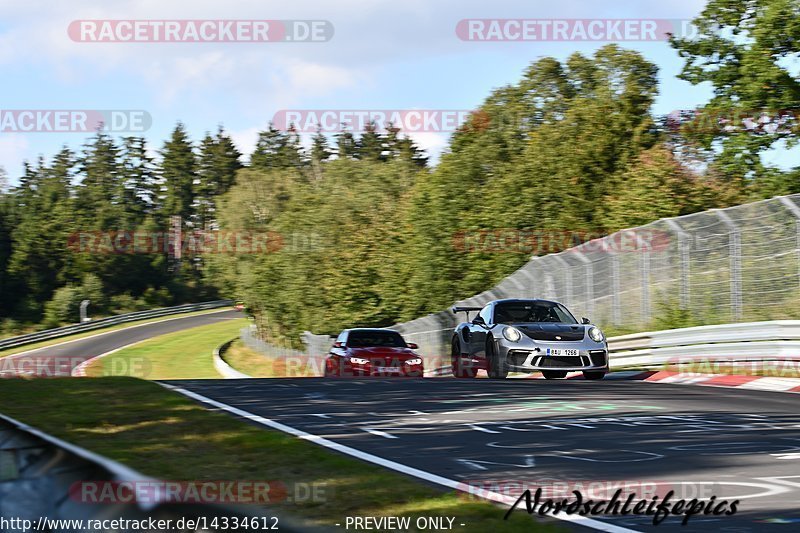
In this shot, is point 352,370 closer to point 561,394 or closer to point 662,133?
point 561,394

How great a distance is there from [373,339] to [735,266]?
25.7 feet

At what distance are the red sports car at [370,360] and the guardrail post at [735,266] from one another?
6.44 meters

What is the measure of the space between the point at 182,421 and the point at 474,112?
48250 mm

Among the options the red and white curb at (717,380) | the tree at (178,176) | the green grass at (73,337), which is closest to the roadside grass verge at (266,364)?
the green grass at (73,337)

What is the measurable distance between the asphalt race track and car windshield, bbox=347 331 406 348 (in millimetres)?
6371

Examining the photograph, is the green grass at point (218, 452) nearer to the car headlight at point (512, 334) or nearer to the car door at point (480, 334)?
the car headlight at point (512, 334)

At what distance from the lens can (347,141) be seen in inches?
5167

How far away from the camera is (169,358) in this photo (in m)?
59.6

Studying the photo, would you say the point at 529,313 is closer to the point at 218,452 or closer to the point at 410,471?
the point at 218,452

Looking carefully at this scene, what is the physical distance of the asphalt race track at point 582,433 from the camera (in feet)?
22.9

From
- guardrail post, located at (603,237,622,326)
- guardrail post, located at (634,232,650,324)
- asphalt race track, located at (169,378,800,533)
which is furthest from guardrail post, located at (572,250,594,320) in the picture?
asphalt race track, located at (169,378,800,533)

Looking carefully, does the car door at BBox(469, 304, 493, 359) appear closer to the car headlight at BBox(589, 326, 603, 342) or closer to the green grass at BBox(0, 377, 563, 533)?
the car headlight at BBox(589, 326, 603, 342)

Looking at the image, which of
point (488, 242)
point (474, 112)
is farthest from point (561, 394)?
point (474, 112)

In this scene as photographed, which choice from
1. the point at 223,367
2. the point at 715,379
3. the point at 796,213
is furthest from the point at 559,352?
the point at 223,367
